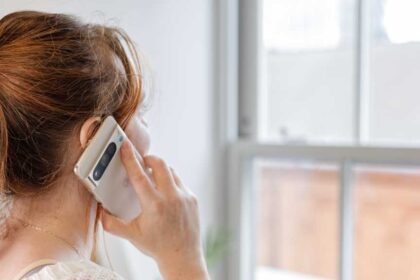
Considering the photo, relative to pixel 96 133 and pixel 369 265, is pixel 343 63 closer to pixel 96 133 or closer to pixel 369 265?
pixel 369 265

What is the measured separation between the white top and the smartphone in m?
0.13

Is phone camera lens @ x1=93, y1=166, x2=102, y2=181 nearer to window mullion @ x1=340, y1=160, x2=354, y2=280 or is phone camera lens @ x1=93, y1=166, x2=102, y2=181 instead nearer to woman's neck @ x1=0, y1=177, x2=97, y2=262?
woman's neck @ x1=0, y1=177, x2=97, y2=262

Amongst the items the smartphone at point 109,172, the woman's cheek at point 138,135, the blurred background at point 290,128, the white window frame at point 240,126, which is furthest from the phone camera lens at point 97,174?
the white window frame at point 240,126

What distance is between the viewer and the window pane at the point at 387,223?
1.67 meters

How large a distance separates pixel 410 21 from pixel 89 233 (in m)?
1.25

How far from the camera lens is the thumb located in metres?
0.98

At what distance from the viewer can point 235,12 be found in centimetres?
195

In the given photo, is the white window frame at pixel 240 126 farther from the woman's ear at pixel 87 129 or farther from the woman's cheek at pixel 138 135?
the woman's ear at pixel 87 129

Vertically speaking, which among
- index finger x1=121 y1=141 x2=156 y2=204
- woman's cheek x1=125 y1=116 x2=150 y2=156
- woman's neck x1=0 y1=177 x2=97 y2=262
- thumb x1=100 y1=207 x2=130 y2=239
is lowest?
thumb x1=100 y1=207 x2=130 y2=239

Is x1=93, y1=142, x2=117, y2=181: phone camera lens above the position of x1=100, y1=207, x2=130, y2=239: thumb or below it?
above

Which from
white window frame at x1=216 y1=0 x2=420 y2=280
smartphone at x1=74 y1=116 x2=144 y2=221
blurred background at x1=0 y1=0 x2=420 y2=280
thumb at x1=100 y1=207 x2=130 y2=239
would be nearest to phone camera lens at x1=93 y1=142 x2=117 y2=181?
smartphone at x1=74 y1=116 x2=144 y2=221

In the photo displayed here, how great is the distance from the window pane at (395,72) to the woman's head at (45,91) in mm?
1118

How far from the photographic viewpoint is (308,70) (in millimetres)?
1882

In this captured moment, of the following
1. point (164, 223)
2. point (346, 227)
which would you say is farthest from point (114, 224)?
point (346, 227)
